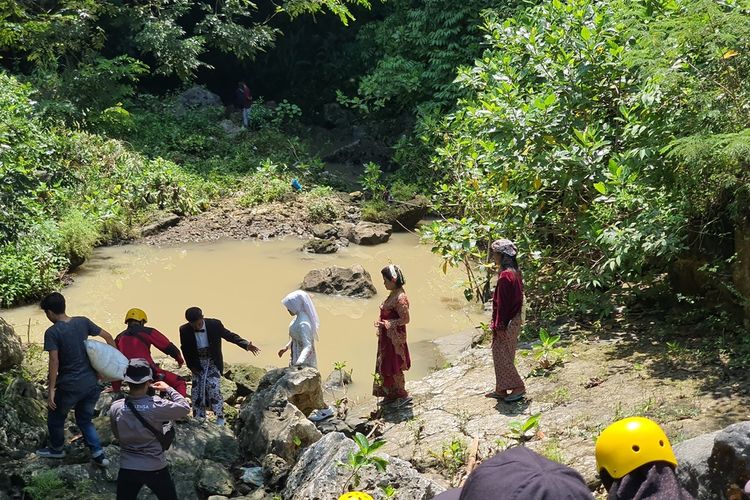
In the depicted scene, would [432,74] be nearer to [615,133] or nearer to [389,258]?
[389,258]

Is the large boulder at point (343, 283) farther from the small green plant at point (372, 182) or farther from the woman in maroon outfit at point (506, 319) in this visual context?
the woman in maroon outfit at point (506, 319)

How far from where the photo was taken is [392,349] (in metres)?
7.71

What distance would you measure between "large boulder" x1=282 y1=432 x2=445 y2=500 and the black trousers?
35.5 inches

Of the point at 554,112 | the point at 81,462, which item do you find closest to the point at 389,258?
the point at 554,112

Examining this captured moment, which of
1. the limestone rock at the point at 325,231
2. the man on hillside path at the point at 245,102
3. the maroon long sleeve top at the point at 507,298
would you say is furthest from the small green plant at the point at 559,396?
the man on hillside path at the point at 245,102

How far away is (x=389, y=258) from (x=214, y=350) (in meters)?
8.25

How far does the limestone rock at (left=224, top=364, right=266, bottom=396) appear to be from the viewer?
920cm

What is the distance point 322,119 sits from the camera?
80.8ft

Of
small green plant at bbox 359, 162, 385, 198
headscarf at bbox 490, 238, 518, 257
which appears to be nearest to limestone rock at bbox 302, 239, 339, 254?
small green plant at bbox 359, 162, 385, 198

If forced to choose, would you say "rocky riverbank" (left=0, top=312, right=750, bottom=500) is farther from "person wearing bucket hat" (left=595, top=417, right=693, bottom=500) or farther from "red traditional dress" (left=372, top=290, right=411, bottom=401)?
"person wearing bucket hat" (left=595, top=417, right=693, bottom=500)

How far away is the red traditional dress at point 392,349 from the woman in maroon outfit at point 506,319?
86 centimetres

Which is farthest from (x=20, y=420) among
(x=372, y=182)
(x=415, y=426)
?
(x=372, y=182)

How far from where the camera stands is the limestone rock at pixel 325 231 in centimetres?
1656

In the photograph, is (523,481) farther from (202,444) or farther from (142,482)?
(202,444)
